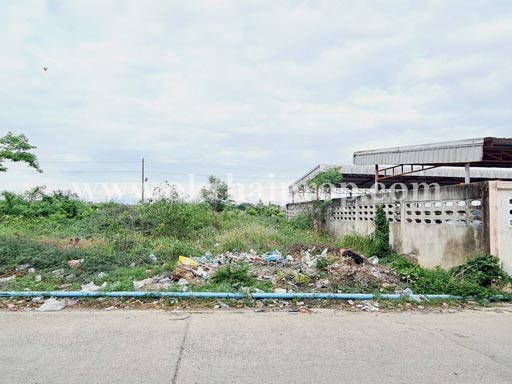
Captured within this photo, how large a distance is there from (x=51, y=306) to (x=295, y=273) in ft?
13.0

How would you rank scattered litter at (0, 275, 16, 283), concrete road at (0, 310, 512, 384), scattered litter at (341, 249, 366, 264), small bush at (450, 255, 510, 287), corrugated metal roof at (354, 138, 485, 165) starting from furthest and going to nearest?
1. corrugated metal roof at (354, 138, 485, 165)
2. scattered litter at (341, 249, 366, 264)
3. scattered litter at (0, 275, 16, 283)
4. small bush at (450, 255, 510, 287)
5. concrete road at (0, 310, 512, 384)

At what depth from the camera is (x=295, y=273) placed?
6.56m

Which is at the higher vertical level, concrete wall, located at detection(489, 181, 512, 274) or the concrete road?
concrete wall, located at detection(489, 181, 512, 274)

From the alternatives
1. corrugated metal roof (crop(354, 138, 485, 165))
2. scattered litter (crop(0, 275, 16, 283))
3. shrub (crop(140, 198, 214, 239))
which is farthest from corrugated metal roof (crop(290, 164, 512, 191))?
scattered litter (crop(0, 275, 16, 283))

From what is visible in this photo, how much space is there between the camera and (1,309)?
5.06m

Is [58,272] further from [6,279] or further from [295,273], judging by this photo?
[295,273]

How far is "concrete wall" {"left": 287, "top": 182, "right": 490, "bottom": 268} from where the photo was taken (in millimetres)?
6324

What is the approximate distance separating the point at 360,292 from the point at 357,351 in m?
2.26

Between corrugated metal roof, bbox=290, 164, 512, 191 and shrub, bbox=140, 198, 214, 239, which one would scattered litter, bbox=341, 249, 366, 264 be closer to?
shrub, bbox=140, 198, 214, 239

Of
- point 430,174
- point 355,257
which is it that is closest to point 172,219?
point 355,257

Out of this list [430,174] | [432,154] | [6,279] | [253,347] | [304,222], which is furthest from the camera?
[430,174]

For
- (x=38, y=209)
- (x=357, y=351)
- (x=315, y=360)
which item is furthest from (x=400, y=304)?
(x=38, y=209)

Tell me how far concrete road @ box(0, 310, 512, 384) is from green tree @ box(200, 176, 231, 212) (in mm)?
13153

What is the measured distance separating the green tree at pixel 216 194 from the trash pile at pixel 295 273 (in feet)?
32.6
